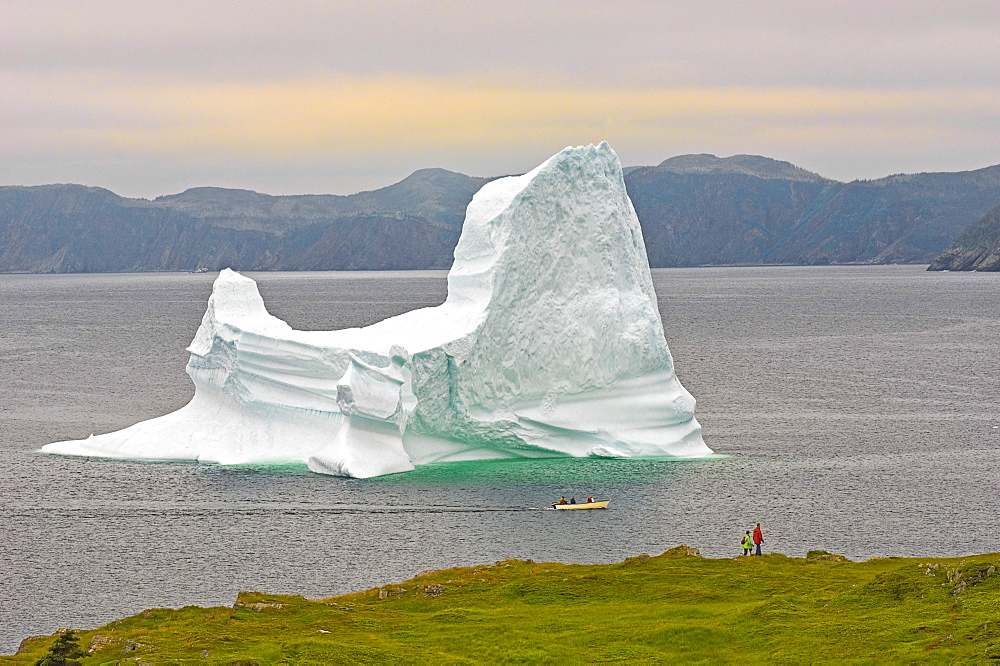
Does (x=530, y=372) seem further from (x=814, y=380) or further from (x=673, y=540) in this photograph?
(x=814, y=380)

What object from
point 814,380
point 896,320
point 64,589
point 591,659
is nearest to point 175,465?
point 64,589

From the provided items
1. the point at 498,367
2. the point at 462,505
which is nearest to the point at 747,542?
the point at 462,505

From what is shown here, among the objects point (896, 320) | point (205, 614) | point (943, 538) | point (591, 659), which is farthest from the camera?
point (896, 320)

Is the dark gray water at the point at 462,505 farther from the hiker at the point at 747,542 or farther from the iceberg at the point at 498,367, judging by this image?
the hiker at the point at 747,542

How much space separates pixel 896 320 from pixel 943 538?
356ft

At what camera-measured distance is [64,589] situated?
130ft

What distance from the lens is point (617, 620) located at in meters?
29.6

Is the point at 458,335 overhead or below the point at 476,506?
overhead

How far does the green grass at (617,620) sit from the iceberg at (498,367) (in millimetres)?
20142

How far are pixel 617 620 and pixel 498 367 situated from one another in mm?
27741

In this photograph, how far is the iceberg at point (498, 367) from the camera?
182 ft

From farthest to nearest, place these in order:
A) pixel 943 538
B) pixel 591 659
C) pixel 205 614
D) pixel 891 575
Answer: pixel 943 538
pixel 205 614
pixel 891 575
pixel 591 659

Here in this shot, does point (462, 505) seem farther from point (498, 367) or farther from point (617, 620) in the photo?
point (617, 620)

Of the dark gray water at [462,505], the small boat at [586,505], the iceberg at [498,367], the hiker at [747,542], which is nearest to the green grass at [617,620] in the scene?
the hiker at [747,542]
